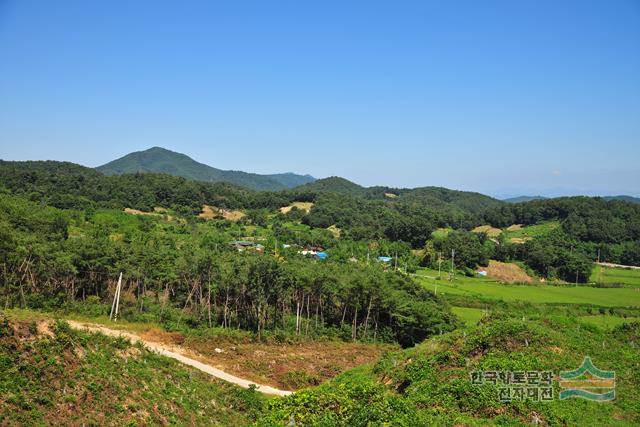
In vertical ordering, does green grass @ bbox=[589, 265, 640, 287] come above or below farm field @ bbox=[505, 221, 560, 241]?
below

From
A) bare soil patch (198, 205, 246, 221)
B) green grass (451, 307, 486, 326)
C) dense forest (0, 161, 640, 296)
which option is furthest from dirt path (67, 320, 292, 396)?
bare soil patch (198, 205, 246, 221)

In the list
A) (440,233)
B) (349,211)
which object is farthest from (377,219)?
(440,233)

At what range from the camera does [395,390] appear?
20.5 m

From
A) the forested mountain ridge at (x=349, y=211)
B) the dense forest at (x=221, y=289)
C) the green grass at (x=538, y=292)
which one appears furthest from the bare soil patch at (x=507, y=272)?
the dense forest at (x=221, y=289)

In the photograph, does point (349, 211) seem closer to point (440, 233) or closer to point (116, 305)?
point (440, 233)

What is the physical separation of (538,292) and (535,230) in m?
58.0

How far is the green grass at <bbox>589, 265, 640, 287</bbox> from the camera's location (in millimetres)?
74238

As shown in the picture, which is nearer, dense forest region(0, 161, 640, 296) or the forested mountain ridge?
dense forest region(0, 161, 640, 296)

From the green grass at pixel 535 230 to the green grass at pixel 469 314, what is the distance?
62.9m

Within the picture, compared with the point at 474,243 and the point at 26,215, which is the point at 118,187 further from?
the point at 474,243

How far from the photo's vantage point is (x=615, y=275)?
80.3m

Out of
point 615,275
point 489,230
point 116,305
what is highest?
point 489,230

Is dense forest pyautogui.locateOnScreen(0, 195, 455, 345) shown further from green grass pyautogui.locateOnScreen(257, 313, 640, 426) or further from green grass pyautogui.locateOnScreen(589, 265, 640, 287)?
green grass pyautogui.locateOnScreen(589, 265, 640, 287)

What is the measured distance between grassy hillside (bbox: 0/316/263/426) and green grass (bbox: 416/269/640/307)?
4165cm
